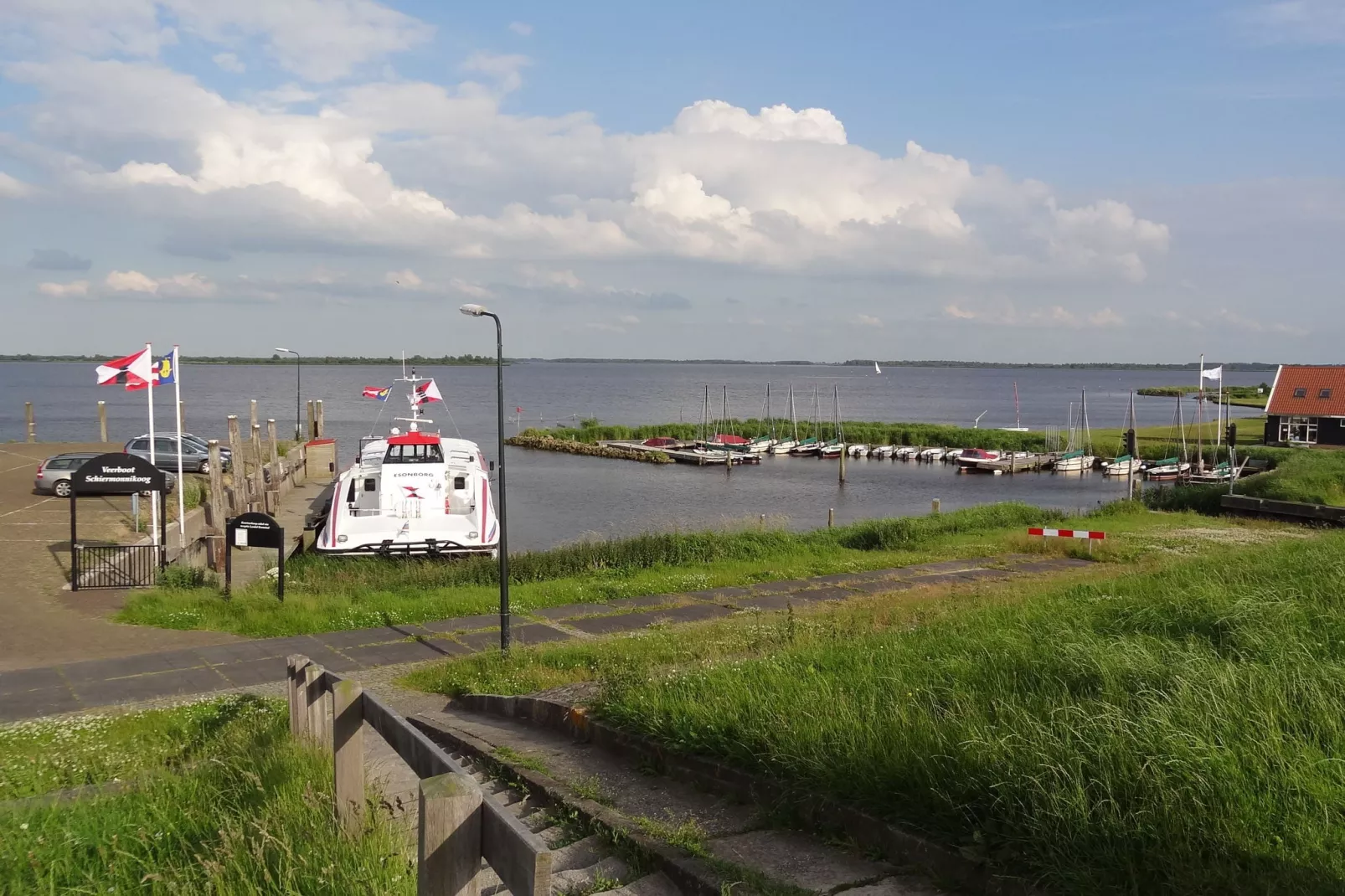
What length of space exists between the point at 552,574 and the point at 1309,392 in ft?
186

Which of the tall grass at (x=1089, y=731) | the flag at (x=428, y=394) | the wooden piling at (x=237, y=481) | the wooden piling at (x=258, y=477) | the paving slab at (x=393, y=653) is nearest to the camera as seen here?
the tall grass at (x=1089, y=731)

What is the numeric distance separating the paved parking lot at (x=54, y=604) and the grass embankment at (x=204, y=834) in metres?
8.09

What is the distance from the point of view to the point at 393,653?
1517cm

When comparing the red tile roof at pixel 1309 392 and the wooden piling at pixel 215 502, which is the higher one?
the red tile roof at pixel 1309 392

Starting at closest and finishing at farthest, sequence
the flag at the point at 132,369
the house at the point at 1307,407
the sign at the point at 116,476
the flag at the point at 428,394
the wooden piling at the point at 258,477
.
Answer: the sign at the point at 116,476 → the flag at the point at 132,369 → the flag at the point at 428,394 → the wooden piling at the point at 258,477 → the house at the point at 1307,407

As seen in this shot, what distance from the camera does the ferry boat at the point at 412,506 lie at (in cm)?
2652

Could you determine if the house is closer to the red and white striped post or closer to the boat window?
the red and white striped post

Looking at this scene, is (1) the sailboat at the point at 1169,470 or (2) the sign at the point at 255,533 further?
(1) the sailboat at the point at 1169,470

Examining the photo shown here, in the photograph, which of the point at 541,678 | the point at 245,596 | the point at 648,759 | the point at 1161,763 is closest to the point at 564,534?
the point at 245,596

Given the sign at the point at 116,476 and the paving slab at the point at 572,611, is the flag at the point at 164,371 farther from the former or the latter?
the paving slab at the point at 572,611

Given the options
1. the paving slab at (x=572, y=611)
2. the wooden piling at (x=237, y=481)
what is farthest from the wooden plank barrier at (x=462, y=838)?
the wooden piling at (x=237, y=481)

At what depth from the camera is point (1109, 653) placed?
7.00 m

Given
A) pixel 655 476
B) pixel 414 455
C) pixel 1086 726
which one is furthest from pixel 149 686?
pixel 655 476

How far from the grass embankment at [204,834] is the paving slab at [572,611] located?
10074mm
